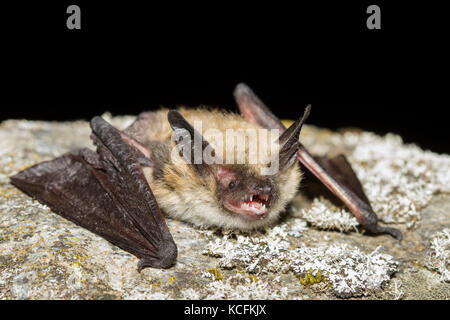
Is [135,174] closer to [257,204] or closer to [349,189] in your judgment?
[257,204]

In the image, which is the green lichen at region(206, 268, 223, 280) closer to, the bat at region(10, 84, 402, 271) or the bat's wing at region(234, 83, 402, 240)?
the bat at region(10, 84, 402, 271)

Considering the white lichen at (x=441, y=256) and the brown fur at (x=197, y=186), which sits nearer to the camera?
the white lichen at (x=441, y=256)

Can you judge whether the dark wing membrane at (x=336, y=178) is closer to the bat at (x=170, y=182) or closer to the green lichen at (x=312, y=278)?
the bat at (x=170, y=182)

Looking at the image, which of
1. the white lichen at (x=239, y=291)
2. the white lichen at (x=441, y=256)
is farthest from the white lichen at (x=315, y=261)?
the white lichen at (x=441, y=256)

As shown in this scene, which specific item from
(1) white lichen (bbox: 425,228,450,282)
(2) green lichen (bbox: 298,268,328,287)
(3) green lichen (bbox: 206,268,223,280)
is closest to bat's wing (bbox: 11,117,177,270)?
(3) green lichen (bbox: 206,268,223,280)

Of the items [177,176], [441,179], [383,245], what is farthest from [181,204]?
[441,179]

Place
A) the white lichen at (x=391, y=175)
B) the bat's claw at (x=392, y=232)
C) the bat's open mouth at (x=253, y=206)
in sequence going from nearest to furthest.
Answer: the bat's open mouth at (x=253, y=206) < the bat's claw at (x=392, y=232) < the white lichen at (x=391, y=175)
